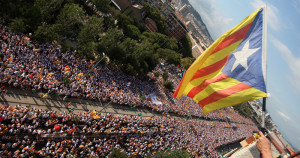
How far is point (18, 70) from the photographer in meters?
20.1

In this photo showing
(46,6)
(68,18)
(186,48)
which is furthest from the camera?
(186,48)

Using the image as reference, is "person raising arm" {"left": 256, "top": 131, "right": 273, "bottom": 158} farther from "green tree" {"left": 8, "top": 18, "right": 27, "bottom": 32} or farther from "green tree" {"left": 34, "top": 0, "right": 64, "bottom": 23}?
"green tree" {"left": 34, "top": 0, "right": 64, "bottom": 23}

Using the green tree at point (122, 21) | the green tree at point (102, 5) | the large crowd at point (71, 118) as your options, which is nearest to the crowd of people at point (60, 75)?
the large crowd at point (71, 118)

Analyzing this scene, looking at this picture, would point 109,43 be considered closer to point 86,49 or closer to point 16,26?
point 86,49

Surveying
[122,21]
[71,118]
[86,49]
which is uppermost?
[122,21]

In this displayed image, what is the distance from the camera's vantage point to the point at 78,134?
20.8 metres

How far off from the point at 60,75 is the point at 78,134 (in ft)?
26.3

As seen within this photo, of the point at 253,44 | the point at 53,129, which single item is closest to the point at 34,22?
the point at 53,129

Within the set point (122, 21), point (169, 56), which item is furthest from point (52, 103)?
point (169, 56)

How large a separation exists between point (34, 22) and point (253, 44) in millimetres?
30477

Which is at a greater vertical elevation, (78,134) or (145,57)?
(145,57)

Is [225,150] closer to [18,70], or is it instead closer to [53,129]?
[53,129]

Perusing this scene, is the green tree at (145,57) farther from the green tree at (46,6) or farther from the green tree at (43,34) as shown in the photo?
the green tree at (43,34)

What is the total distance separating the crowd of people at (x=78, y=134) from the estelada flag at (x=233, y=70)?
13.4 m
